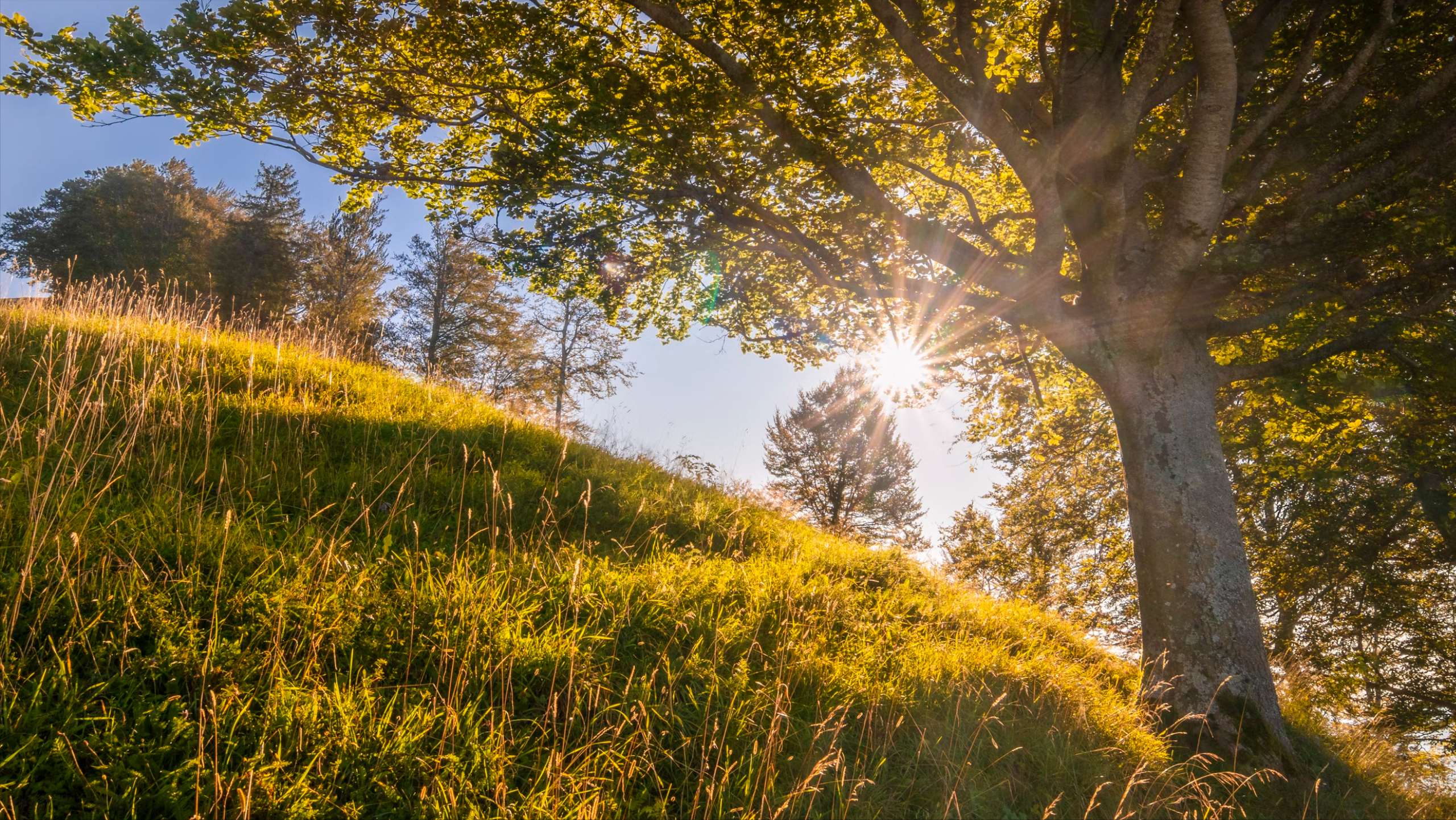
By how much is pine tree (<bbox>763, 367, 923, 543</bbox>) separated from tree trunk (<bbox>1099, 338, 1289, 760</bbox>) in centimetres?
2046

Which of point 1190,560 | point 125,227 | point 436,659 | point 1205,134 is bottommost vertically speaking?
point 436,659

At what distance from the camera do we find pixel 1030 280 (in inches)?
239

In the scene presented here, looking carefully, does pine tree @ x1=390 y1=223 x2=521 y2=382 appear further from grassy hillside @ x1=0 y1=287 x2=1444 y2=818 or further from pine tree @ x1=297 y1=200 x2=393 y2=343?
grassy hillside @ x1=0 y1=287 x2=1444 y2=818

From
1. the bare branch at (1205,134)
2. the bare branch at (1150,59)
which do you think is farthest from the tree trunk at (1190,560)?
the bare branch at (1150,59)

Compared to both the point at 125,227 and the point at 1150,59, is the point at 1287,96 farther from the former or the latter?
the point at 125,227

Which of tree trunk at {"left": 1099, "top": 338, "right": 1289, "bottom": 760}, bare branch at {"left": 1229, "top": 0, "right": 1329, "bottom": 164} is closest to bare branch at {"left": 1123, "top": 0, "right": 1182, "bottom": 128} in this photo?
bare branch at {"left": 1229, "top": 0, "right": 1329, "bottom": 164}

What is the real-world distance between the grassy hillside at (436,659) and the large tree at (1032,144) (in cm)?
224

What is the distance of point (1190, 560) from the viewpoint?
5305 millimetres

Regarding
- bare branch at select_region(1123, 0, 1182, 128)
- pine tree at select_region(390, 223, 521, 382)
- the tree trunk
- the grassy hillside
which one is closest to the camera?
the grassy hillside

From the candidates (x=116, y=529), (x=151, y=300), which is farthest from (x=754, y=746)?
(x=151, y=300)

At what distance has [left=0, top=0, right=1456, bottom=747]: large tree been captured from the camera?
559cm

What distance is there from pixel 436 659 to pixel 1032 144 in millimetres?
7776

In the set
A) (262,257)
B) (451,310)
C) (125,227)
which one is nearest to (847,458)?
(451,310)

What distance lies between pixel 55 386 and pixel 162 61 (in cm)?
336
